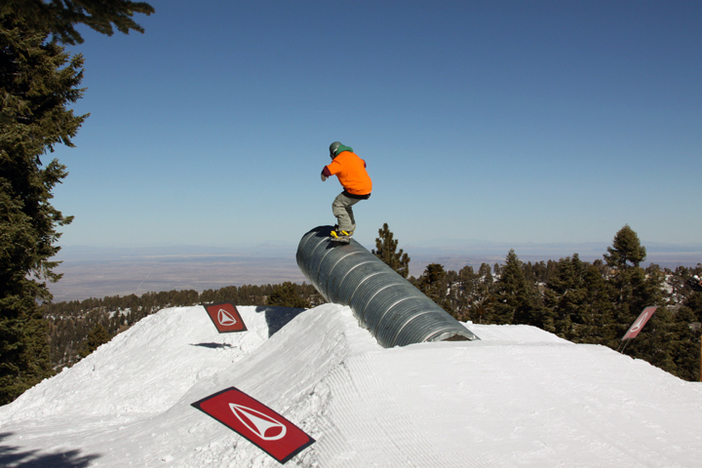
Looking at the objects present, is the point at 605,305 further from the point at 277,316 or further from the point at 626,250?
the point at 277,316

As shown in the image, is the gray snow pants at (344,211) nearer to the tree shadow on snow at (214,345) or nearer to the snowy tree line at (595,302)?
the tree shadow on snow at (214,345)

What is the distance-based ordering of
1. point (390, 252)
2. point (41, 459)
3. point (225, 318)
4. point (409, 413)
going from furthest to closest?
point (390, 252), point (225, 318), point (41, 459), point (409, 413)

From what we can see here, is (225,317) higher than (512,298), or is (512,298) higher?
(225,317)

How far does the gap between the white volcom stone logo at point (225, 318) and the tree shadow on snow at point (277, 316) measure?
60.8 inches

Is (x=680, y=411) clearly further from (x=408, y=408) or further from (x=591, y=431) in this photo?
(x=408, y=408)

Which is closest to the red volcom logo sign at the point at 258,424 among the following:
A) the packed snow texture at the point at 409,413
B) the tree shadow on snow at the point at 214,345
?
the packed snow texture at the point at 409,413

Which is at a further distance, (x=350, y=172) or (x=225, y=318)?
(x=225, y=318)

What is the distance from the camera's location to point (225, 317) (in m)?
11.7

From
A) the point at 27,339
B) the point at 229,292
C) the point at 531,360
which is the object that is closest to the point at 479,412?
the point at 531,360

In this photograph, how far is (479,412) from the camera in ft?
16.5

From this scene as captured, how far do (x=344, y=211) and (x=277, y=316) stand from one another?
18.9 feet

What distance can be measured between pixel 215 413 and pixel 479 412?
3.06 meters

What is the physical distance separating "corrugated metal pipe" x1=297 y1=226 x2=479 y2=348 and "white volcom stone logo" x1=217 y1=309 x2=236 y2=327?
250cm

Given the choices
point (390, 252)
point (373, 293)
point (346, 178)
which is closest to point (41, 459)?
point (373, 293)
